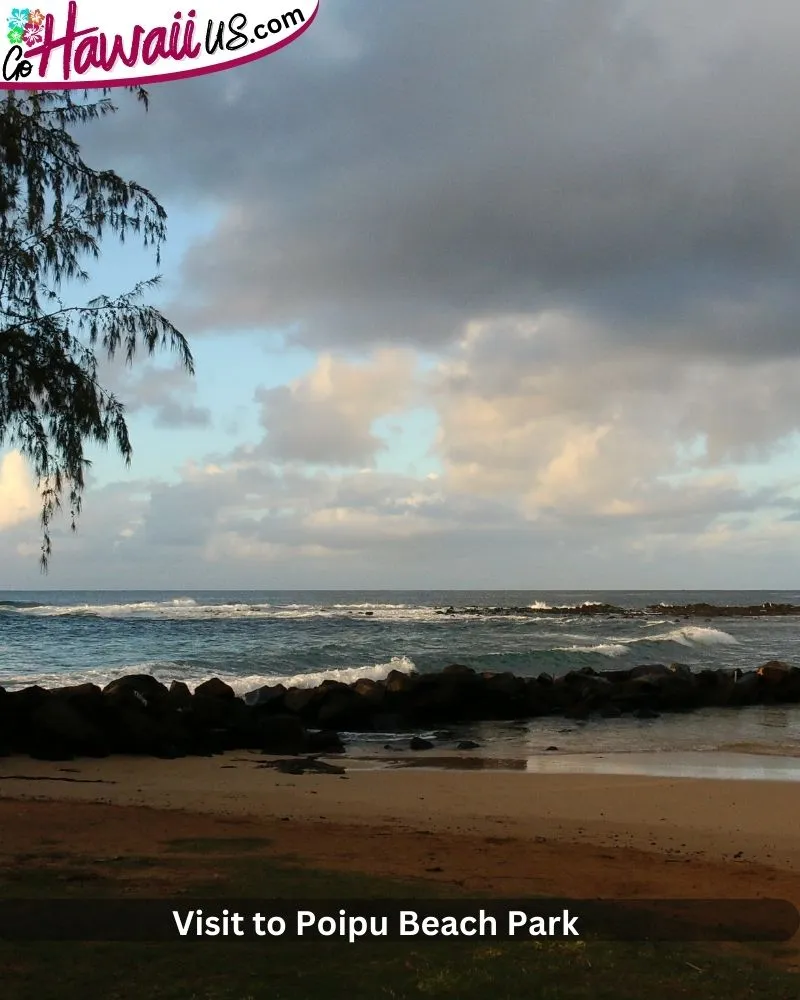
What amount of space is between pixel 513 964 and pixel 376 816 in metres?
5.02

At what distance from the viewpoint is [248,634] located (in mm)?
40469

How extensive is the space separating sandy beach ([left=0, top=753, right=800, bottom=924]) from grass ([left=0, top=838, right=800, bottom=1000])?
1450 millimetres

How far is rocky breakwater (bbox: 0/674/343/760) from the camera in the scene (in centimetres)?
1249

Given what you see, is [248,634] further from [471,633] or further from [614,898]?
[614,898]

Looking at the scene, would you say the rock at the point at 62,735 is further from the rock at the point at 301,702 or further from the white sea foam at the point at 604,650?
the white sea foam at the point at 604,650

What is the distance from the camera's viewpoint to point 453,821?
8938 mm

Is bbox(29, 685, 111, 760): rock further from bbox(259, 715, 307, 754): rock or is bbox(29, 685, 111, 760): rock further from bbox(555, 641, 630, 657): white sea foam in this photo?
bbox(555, 641, 630, 657): white sea foam

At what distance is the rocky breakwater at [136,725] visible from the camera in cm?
1249

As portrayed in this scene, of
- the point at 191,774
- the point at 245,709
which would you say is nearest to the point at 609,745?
the point at 245,709

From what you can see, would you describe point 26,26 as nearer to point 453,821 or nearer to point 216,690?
point 453,821

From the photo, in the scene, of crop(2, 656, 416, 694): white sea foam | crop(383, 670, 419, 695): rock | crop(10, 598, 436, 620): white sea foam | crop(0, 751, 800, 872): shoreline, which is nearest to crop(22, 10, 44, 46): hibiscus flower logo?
crop(0, 751, 800, 872): shoreline

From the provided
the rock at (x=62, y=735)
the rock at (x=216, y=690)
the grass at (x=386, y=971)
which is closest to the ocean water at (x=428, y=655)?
the rock at (x=216, y=690)

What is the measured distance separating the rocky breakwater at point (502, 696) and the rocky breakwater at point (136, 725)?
234 centimetres

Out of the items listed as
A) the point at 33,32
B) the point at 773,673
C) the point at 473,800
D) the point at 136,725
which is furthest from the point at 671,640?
the point at 33,32
